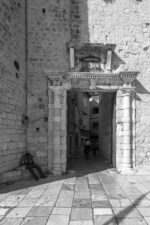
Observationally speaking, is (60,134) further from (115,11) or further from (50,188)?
(115,11)

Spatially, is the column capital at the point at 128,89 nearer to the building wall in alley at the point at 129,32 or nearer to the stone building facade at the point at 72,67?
the stone building facade at the point at 72,67

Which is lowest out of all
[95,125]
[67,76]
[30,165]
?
[30,165]

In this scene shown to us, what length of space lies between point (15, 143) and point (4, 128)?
872 millimetres

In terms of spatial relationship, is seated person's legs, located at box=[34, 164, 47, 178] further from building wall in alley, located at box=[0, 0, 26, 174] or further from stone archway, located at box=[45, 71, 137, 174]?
building wall in alley, located at box=[0, 0, 26, 174]

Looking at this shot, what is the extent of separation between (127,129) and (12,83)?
4518 mm

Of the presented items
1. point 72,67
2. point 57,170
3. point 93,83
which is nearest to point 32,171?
point 57,170

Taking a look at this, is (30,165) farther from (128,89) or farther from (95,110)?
(95,110)

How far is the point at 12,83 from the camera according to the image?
21.8 feet

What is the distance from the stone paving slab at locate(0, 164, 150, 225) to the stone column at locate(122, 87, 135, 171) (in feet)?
4.01

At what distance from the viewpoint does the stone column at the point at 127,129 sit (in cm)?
741

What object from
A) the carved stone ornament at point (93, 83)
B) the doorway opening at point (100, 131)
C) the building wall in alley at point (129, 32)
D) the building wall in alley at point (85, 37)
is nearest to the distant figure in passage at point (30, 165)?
the building wall in alley at point (85, 37)

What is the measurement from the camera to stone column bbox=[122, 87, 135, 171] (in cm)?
741

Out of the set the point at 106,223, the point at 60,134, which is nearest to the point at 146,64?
the point at 60,134

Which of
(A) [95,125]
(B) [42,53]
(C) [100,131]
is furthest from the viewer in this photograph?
(A) [95,125]
